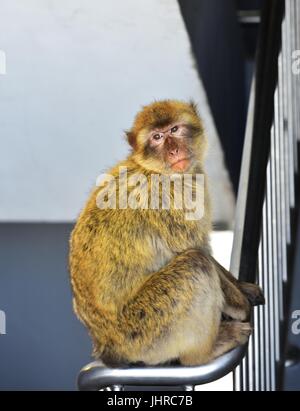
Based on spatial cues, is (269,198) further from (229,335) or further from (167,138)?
(229,335)

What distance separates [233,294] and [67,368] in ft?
6.11

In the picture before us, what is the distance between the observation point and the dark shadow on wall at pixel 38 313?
3.15 meters

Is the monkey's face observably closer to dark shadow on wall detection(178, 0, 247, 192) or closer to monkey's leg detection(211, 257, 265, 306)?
monkey's leg detection(211, 257, 265, 306)

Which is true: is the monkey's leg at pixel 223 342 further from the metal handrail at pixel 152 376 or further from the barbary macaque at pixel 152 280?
the metal handrail at pixel 152 376

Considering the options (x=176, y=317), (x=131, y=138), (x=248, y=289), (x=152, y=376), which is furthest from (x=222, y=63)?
(x=152, y=376)

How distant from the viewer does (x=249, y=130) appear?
173 cm

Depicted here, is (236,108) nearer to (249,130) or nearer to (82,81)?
(82,81)

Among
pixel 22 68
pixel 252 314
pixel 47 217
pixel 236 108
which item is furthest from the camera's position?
pixel 236 108

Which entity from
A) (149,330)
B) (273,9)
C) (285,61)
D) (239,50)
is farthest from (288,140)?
(239,50)

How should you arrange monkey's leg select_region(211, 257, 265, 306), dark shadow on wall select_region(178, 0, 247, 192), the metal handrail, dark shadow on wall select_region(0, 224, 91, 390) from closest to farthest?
the metal handrail, monkey's leg select_region(211, 257, 265, 306), dark shadow on wall select_region(178, 0, 247, 192), dark shadow on wall select_region(0, 224, 91, 390)

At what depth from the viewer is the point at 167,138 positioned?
5.77 feet

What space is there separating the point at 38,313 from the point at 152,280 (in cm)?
173

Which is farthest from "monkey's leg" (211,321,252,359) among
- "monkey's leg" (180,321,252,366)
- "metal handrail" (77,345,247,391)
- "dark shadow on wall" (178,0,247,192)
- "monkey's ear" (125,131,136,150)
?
"dark shadow on wall" (178,0,247,192)

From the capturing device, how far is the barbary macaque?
1514 mm
